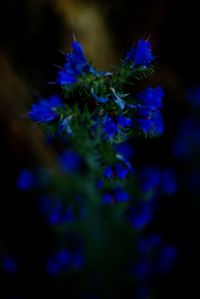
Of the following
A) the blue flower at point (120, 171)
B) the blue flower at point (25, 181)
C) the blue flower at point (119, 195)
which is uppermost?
the blue flower at point (25, 181)

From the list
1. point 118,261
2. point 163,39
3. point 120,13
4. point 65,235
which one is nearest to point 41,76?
point 120,13

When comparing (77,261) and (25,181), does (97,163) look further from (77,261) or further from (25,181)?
(77,261)

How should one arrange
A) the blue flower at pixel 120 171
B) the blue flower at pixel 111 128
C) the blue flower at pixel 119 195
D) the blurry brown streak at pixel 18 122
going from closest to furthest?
1. the blue flower at pixel 111 128
2. the blue flower at pixel 120 171
3. the blue flower at pixel 119 195
4. the blurry brown streak at pixel 18 122

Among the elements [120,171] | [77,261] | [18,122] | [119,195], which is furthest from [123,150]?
[18,122]

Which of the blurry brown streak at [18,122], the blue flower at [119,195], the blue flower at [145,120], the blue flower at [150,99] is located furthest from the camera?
the blurry brown streak at [18,122]

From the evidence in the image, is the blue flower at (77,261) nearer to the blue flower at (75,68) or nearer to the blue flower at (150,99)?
the blue flower at (150,99)

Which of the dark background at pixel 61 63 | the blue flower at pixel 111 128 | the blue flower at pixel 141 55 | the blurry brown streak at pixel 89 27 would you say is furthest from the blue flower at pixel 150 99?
the blurry brown streak at pixel 89 27
